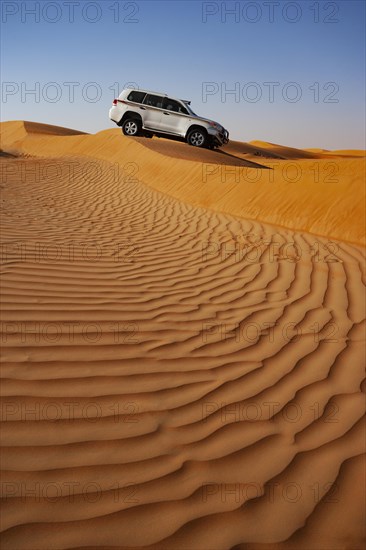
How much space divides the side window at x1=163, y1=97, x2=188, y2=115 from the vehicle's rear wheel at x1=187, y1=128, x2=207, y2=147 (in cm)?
74

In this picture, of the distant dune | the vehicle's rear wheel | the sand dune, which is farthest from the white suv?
the sand dune

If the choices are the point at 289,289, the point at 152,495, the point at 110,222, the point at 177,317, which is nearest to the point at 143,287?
the point at 177,317

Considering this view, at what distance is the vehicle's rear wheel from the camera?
1554 cm

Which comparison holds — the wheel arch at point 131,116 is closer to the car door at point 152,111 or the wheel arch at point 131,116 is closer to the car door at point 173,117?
the car door at point 152,111

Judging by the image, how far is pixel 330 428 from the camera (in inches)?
96.7

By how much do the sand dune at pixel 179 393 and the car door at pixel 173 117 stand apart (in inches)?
399

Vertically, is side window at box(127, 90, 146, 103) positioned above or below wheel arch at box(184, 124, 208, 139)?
above

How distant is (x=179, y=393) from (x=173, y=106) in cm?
1429

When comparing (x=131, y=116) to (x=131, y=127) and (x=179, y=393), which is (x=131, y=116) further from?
(x=179, y=393)

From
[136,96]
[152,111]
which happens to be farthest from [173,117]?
[136,96]

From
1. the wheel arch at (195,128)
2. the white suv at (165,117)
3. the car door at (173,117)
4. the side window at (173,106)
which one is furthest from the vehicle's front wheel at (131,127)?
the wheel arch at (195,128)

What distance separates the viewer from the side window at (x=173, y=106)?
598 inches

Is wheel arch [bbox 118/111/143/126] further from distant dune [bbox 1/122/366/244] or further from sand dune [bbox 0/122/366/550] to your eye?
sand dune [bbox 0/122/366/550]

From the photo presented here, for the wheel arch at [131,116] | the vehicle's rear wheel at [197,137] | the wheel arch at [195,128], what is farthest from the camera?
the wheel arch at [131,116]
